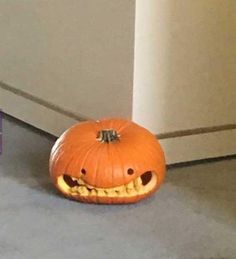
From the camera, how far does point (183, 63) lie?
206 cm

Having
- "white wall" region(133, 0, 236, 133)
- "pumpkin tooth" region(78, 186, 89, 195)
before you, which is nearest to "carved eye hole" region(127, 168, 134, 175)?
"pumpkin tooth" region(78, 186, 89, 195)

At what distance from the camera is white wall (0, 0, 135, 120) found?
6.73ft

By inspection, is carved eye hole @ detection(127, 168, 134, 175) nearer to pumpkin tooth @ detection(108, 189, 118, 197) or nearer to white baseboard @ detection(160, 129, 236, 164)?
pumpkin tooth @ detection(108, 189, 118, 197)

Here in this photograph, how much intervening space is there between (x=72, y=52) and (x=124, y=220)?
2.17 ft

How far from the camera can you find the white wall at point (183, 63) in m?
2.00

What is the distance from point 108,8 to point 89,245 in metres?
0.72

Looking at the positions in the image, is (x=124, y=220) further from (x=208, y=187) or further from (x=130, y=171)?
(x=208, y=187)

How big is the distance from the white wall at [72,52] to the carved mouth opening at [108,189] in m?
0.27

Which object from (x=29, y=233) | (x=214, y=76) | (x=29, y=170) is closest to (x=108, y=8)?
(x=214, y=76)

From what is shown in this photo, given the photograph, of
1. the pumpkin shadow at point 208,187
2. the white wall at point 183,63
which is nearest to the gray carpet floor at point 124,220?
the pumpkin shadow at point 208,187

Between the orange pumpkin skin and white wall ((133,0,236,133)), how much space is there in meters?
0.18

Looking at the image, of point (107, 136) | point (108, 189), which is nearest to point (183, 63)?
point (107, 136)

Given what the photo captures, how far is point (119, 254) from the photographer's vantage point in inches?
62.1

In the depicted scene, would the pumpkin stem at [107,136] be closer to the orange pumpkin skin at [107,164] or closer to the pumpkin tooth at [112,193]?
the orange pumpkin skin at [107,164]
